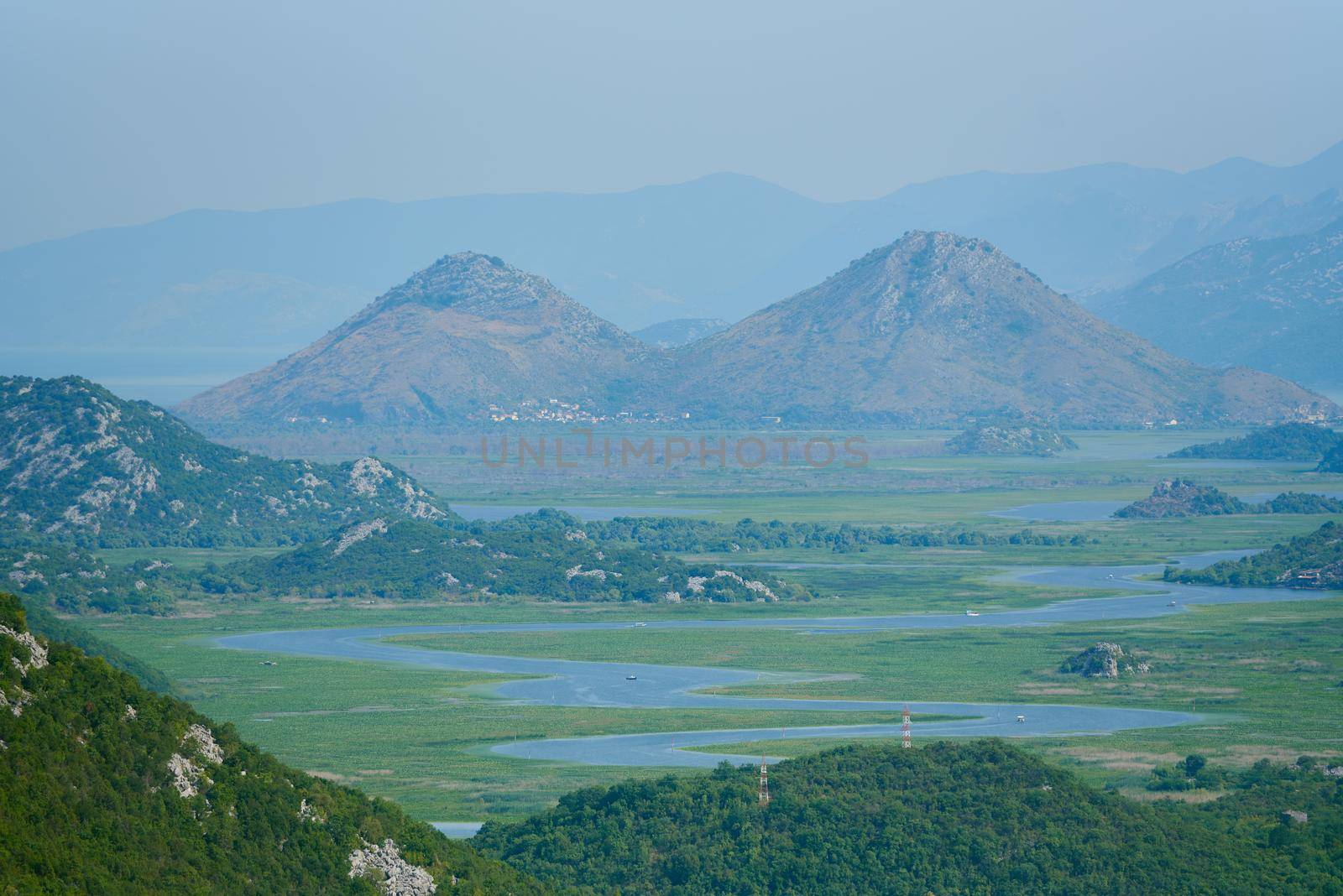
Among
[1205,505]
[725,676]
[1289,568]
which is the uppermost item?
[1205,505]

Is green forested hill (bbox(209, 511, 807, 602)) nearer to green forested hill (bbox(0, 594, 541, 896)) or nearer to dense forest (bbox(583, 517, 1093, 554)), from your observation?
dense forest (bbox(583, 517, 1093, 554))

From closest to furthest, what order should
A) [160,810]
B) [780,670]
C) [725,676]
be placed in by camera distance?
[160,810] < [725,676] < [780,670]

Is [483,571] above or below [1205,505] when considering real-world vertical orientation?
below

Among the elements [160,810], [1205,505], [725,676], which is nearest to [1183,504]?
[1205,505]

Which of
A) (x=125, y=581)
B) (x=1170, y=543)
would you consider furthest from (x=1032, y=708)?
(x=1170, y=543)

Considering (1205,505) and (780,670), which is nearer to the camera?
(780,670)

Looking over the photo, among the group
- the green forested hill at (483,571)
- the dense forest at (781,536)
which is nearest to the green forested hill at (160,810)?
the green forested hill at (483,571)

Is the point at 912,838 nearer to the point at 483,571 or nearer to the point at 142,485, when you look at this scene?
the point at 483,571
